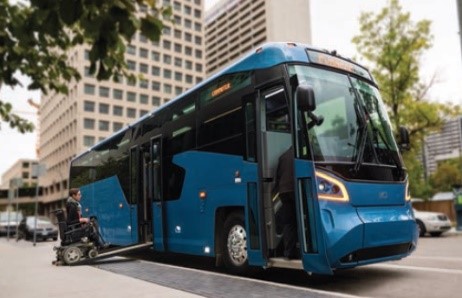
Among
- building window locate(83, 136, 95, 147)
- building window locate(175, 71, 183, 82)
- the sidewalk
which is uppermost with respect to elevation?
building window locate(175, 71, 183, 82)

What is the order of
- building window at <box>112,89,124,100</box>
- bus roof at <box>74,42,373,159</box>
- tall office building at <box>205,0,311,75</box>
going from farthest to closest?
tall office building at <box>205,0,311,75</box>, building window at <box>112,89,124,100</box>, bus roof at <box>74,42,373,159</box>

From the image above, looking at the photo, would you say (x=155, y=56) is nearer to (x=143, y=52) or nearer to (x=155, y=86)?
(x=143, y=52)

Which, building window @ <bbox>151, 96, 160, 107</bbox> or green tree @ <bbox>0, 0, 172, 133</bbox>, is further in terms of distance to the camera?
building window @ <bbox>151, 96, 160, 107</bbox>

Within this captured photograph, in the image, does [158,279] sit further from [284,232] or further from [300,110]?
[300,110]

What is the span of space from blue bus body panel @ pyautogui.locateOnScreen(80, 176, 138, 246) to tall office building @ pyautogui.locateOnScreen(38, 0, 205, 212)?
59476 mm

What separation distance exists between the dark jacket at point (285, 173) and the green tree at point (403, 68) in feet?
64.7

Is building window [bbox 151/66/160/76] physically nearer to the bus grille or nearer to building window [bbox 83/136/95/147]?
building window [bbox 83/136/95/147]

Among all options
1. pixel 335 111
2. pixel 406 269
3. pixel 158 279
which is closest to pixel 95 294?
pixel 158 279

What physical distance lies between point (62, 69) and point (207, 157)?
12.6 feet

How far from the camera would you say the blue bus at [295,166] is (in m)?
6.71

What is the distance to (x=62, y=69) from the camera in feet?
19.9

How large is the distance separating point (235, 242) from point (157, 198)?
3395 mm

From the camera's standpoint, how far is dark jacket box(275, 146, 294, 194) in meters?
7.24

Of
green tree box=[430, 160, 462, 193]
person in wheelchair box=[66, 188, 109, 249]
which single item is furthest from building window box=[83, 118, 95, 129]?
person in wheelchair box=[66, 188, 109, 249]
